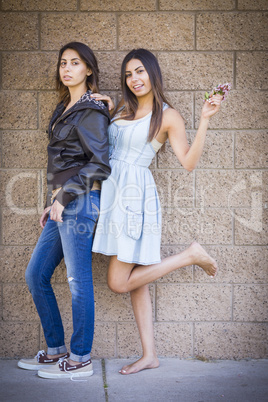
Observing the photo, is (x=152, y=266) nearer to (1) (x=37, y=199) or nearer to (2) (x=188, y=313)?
(2) (x=188, y=313)

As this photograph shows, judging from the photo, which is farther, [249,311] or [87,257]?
[249,311]

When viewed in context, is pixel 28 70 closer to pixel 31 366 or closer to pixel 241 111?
pixel 241 111

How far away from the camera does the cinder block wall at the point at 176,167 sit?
3154 millimetres

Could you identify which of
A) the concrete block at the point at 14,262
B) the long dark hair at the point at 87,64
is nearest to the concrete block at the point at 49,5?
the long dark hair at the point at 87,64

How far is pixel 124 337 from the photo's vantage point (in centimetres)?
322

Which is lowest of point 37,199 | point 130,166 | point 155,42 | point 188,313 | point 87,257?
point 188,313

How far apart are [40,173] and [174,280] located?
48.7 inches

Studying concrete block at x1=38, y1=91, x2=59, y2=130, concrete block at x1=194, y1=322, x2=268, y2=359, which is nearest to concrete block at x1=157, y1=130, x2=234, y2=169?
concrete block at x1=38, y1=91, x2=59, y2=130

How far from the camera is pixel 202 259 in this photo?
9.62ft

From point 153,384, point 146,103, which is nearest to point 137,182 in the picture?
point 146,103

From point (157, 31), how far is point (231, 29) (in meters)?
0.52

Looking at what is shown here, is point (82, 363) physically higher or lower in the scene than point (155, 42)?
lower

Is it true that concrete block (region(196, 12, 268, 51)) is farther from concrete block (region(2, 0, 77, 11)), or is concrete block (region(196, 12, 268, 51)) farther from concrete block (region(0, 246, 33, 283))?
concrete block (region(0, 246, 33, 283))

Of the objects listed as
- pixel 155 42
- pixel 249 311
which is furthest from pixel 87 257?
pixel 155 42
